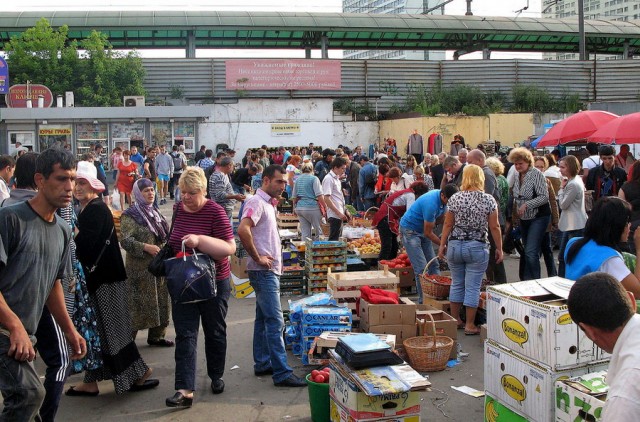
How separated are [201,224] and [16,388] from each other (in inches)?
85.3

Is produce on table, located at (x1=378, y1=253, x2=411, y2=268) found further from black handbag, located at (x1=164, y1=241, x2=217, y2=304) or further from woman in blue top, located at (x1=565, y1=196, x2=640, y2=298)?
woman in blue top, located at (x1=565, y1=196, x2=640, y2=298)

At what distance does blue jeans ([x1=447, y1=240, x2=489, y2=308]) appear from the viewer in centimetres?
695

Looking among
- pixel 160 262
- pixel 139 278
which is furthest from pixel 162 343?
pixel 160 262

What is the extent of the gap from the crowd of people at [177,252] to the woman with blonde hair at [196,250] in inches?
0.4

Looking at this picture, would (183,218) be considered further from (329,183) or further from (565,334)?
(329,183)

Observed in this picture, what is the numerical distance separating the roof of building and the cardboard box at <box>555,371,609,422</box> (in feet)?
112

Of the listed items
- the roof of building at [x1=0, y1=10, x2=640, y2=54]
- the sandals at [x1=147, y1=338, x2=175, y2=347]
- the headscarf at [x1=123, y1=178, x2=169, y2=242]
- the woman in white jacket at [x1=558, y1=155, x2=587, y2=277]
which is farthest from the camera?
the roof of building at [x1=0, y1=10, x2=640, y2=54]

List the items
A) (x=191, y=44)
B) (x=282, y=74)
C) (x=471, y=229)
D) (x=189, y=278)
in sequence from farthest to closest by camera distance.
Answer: (x=191, y=44) < (x=282, y=74) < (x=471, y=229) < (x=189, y=278)

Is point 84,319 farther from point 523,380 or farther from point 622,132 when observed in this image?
point 622,132

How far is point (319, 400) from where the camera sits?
510cm

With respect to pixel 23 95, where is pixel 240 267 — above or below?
below

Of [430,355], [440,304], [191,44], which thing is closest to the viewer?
[430,355]

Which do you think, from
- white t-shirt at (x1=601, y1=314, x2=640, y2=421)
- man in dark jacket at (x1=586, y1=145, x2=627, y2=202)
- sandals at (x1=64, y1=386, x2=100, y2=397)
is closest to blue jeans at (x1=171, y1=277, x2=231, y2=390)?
sandals at (x1=64, y1=386, x2=100, y2=397)

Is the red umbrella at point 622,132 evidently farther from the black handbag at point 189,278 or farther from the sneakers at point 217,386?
the black handbag at point 189,278
